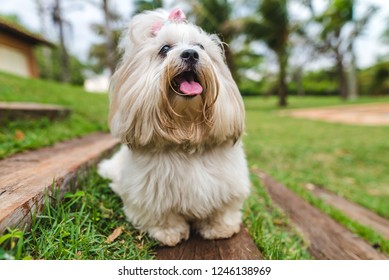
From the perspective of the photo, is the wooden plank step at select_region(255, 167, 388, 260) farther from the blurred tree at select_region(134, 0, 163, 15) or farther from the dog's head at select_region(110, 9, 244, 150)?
the blurred tree at select_region(134, 0, 163, 15)

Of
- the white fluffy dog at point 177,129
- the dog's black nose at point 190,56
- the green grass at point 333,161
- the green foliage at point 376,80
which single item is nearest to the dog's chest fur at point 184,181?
the white fluffy dog at point 177,129

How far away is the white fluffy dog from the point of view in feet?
5.33

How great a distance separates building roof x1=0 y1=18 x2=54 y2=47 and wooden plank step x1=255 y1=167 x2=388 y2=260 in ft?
37.8

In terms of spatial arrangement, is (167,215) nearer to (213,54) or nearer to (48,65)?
(213,54)

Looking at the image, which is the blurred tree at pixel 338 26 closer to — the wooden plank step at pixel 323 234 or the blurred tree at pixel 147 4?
the blurred tree at pixel 147 4

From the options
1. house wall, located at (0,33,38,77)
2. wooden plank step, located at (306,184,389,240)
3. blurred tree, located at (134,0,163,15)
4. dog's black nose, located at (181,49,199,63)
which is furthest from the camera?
house wall, located at (0,33,38,77)

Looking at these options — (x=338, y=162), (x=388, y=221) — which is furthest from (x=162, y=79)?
(x=338, y=162)

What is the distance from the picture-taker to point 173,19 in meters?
1.86

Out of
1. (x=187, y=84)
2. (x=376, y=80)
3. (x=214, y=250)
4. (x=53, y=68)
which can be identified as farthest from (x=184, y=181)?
(x=376, y=80)

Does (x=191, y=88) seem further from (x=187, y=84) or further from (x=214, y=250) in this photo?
(x=214, y=250)

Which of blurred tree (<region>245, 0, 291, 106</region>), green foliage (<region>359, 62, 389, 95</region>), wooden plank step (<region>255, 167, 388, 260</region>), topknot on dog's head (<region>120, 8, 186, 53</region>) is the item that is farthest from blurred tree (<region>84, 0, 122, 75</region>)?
green foliage (<region>359, 62, 389, 95</region>)

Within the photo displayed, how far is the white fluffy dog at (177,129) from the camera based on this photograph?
1.62 m

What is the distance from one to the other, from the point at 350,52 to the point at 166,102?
72.6ft
